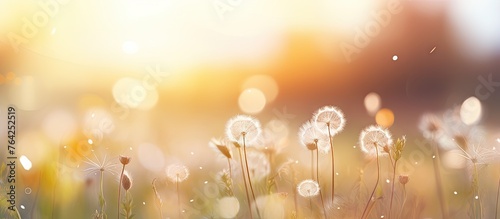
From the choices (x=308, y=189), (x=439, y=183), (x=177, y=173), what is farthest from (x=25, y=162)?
(x=439, y=183)

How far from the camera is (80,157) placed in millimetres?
1118

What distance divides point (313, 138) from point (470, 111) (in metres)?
0.37

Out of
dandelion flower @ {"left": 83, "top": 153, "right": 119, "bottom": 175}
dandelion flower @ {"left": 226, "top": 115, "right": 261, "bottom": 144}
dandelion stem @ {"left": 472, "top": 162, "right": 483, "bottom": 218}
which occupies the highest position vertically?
dandelion flower @ {"left": 226, "top": 115, "right": 261, "bottom": 144}

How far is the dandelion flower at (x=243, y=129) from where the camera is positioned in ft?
3.48

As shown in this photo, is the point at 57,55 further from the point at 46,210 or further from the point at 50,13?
the point at 46,210

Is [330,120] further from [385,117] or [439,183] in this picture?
[439,183]

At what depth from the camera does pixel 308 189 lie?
1078 millimetres

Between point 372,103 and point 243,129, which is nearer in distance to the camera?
point 243,129

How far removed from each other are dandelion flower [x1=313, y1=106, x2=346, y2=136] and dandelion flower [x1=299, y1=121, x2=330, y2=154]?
11 millimetres

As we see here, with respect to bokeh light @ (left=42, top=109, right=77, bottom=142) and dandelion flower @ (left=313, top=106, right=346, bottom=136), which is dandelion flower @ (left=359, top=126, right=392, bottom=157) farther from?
bokeh light @ (left=42, top=109, right=77, bottom=142)

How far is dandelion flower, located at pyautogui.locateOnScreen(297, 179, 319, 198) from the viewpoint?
3.53ft

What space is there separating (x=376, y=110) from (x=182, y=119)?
1.43 ft

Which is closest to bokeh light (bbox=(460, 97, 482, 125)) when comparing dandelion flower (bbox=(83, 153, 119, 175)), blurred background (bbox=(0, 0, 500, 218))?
blurred background (bbox=(0, 0, 500, 218))

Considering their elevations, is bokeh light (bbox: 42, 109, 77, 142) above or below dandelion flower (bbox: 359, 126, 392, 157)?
above
